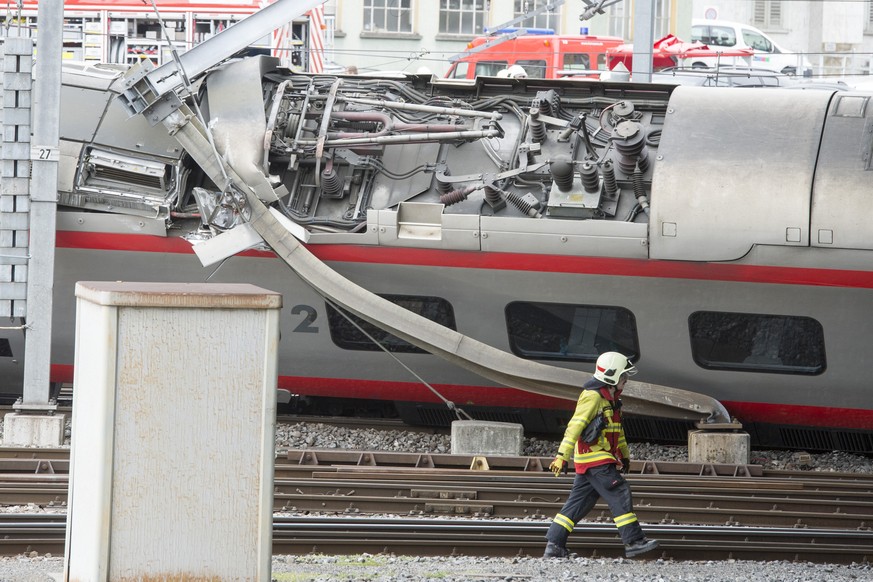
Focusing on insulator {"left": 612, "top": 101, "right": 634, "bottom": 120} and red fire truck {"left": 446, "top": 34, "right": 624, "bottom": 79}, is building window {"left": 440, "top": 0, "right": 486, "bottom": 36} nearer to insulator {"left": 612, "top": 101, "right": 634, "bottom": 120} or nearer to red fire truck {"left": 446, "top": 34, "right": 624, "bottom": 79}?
red fire truck {"left": 446, "top": 34, "right": 624, "bottom": 79}

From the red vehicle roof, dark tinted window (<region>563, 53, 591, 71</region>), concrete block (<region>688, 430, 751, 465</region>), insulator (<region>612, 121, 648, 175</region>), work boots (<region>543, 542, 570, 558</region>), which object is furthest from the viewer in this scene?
dark tinted window (<region>563, 53, 591, 71</region>)

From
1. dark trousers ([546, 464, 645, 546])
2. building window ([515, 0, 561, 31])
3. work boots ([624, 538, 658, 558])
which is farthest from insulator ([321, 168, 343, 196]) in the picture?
building window ([515, 0, 561, 31])

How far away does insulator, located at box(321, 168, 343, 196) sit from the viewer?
1143 centimetres

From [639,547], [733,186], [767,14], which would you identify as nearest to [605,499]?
[639,547]

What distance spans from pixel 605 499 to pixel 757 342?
3.65 m

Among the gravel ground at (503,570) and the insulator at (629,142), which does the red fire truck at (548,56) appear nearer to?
the insulator at (629,142)

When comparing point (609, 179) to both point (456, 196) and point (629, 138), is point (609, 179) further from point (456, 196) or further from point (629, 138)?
point (456, 196)

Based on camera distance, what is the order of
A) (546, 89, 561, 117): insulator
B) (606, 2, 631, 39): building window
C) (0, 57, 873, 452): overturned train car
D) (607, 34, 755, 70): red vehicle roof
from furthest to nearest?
(606, 2, 631, 39): building window
(607, 34, 755, 70): red vehicle roof
(546, 89, 561, 117): insulator
(0, 57, 873, 452): overturned train car

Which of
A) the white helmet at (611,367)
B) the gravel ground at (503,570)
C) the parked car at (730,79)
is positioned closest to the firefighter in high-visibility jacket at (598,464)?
the white helmet at (611,367)

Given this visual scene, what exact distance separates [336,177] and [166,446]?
6151mm

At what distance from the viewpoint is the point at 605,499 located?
7891 millimetres

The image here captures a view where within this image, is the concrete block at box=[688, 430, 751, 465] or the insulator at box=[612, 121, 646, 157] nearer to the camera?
the concrete block at box=[688, 430, 751, 465]

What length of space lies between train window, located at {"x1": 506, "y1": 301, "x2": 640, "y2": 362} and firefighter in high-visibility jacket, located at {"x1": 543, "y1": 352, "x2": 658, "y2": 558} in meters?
3.13

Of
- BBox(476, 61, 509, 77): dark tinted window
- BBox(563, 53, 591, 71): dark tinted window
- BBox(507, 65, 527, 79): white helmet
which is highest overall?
BBox(563, 53, 591, 71): dark tinted window
